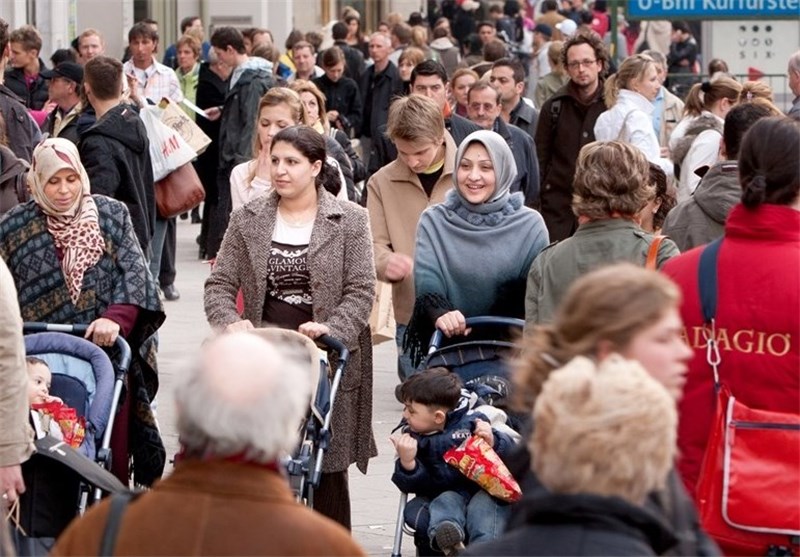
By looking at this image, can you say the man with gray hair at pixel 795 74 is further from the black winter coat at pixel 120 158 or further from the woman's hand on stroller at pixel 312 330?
the woman's hand on stroller at pixel 312 330

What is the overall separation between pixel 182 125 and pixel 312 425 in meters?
7.60

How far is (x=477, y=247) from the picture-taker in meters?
8.01

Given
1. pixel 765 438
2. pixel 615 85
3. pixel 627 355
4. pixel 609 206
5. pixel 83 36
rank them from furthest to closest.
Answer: pixel 83 36, pixel 615 85, pixel 609 206, pixel 765 438, pixel 627 355

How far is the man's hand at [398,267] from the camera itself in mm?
8719

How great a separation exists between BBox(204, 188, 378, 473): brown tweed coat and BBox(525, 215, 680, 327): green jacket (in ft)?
4.26

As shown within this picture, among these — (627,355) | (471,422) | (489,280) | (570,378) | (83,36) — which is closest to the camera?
(570,378)

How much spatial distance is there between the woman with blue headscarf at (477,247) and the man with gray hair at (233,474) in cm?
382

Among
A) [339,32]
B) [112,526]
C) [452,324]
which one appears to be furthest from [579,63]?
[339,32]

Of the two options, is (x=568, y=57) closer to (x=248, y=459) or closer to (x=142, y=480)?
(x=142, y=480)

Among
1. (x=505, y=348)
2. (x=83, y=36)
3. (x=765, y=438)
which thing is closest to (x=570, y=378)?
(x=765, y=438)

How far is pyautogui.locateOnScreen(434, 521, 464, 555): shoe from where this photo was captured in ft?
23.5

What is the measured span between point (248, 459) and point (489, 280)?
402cm

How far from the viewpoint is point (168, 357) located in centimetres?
1347

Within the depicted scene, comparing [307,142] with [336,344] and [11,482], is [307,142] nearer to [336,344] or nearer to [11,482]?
[336,344]
